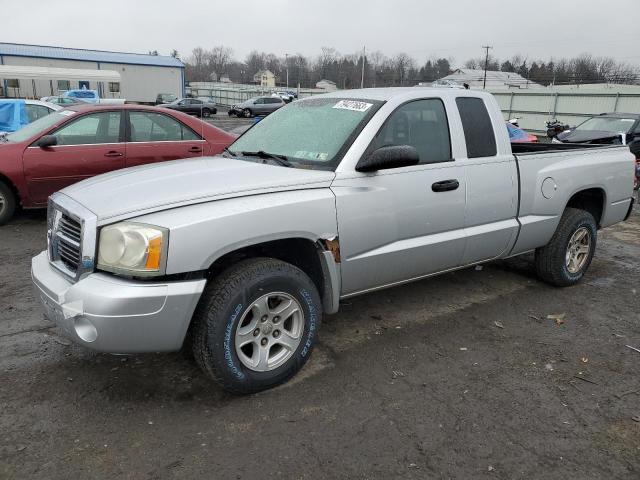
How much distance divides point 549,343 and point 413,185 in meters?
1.64

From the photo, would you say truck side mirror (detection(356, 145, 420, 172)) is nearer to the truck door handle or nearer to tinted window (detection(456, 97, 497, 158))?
the truck door handle

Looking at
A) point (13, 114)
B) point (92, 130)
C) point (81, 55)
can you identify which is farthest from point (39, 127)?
point (81, 55)

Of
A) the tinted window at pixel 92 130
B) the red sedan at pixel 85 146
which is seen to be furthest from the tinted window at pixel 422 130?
the tinted window at pixel 92 130

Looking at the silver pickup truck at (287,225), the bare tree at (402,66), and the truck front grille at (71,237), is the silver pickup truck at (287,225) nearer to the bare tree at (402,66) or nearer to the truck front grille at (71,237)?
the truck front grille at (71,237)

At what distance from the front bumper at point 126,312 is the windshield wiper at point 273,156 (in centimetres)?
116

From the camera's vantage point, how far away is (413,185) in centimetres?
380

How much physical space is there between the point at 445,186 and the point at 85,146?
5171 mm

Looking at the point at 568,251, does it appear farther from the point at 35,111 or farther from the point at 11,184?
the point at 35,111

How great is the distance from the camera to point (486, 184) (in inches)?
169

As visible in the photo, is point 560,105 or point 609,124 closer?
point 609,124

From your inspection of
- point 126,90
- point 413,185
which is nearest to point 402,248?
point 413,185

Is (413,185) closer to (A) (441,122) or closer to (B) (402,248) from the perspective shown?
(B) (402,248)

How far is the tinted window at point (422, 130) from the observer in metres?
3.86

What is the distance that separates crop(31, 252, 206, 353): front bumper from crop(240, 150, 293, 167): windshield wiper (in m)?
1.16
